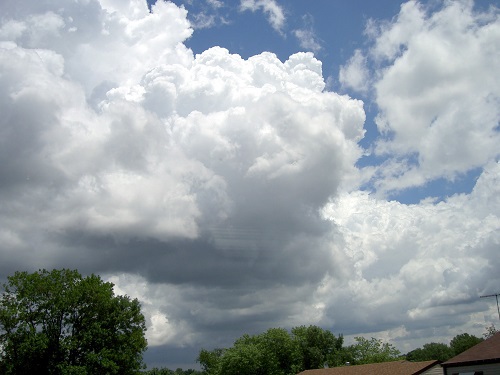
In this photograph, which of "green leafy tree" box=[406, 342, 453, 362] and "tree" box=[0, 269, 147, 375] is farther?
"green leafy tree" box=[406, 342, 453, 362]

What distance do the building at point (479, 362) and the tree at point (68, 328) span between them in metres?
26.8

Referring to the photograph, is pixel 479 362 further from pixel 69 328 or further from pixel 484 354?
pixel 69 328

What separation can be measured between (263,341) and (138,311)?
131 ft

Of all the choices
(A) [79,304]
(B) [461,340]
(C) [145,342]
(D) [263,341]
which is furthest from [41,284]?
(B) [461,340]

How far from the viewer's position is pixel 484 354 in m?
41.5

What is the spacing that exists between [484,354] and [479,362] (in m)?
0.81

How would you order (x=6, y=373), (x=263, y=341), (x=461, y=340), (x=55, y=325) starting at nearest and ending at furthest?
(x=6, y=373), (x=55, y=325), (x=263, y=341), (x=461, y=340)

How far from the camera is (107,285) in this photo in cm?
4997

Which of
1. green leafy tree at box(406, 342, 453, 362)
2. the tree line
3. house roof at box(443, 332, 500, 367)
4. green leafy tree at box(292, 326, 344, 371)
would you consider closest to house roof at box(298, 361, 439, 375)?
house roof at box(443, 332, 500, 367)

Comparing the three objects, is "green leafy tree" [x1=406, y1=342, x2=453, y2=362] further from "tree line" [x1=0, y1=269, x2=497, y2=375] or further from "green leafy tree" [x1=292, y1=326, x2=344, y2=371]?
"tree line" [x1=0, y1=269, x2=497, y2=375]

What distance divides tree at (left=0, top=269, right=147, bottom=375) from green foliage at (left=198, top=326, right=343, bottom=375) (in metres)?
32.6

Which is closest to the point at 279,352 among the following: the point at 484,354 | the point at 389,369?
the point at 389,369

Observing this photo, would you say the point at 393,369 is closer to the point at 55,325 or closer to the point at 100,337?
the point at 100,337

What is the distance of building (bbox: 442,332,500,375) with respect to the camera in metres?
40.3
